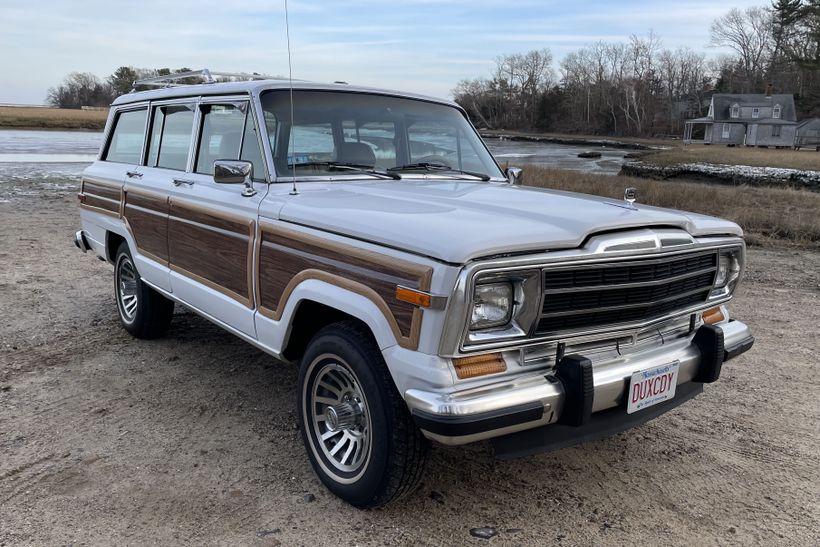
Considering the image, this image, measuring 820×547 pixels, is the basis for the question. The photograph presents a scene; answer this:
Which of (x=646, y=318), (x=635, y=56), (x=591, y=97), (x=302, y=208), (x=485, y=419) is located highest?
(x=635, y=56)

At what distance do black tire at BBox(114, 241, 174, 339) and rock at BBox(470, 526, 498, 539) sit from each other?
3.42m

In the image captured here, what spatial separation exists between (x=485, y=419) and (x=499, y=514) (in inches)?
33.5

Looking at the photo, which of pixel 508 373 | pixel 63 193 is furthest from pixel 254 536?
pixel 63 193

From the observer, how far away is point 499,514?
303 cm

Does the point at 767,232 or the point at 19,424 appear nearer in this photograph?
the point at 19,424

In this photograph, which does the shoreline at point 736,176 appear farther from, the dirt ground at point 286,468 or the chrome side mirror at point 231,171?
the chrome side mirror at point 231,171

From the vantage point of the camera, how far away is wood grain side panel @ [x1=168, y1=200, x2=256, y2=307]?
11.8ft

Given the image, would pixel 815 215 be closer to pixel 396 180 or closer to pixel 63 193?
pixel 396 180

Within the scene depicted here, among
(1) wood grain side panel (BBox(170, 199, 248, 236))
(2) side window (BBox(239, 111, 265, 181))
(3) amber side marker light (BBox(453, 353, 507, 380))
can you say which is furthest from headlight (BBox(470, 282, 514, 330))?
(2) side window (BBox(239, 111, 265, 181))

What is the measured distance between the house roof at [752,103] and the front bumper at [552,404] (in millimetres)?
74425

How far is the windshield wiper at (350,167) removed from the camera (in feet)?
12.3

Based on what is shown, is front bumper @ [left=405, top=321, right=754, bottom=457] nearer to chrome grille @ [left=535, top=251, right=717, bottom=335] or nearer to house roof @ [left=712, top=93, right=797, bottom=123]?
chrome grille @ [left=535, top=251, right=717, bottom=335]

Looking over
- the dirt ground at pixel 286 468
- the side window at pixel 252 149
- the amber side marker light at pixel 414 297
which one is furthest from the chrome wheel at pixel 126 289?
the amber side marker light at pixel 414 297

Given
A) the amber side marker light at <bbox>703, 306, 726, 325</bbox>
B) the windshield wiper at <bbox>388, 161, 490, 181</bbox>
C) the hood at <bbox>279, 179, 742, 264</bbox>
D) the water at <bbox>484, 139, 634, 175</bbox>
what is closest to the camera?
the hood at <bbox>279, 179, 742, 264</bbox>
